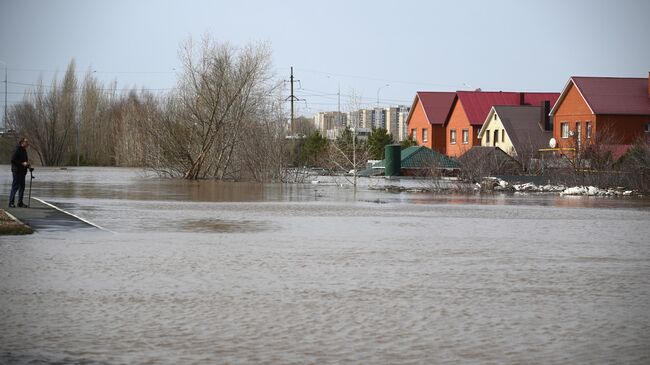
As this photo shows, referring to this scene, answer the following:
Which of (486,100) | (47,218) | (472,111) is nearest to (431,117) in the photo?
(486,100)

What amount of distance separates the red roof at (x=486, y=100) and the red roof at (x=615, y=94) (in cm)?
1825

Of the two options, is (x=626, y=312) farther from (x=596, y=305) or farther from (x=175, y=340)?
(x=175, y=340)

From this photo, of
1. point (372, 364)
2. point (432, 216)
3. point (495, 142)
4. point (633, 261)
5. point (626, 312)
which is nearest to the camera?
point (372, 364)

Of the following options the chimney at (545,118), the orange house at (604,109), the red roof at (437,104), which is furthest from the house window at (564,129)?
the red roof at (437,104)

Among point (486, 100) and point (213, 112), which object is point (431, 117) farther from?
point (213, 112)

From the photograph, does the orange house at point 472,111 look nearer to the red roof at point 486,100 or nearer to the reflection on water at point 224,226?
the red roof at point 486,100

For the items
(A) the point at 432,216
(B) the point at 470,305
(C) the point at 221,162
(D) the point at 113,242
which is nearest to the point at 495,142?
(C) the point at 221,162

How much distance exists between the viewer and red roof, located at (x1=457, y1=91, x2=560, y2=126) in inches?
3482

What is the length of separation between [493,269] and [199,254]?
16.9ft

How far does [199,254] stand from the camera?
16062mm

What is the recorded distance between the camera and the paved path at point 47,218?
20.7m

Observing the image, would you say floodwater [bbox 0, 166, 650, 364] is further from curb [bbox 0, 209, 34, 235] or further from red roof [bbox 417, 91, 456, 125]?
red roof [bbox 417, 91, 456, 125]

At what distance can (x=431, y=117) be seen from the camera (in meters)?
94.2

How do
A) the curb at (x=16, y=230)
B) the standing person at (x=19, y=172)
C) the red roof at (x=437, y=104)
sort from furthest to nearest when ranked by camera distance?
the red roof at (x=437, y=104)
the standing person at (x=19, y=172)
the curb at (x=16, y=230)
